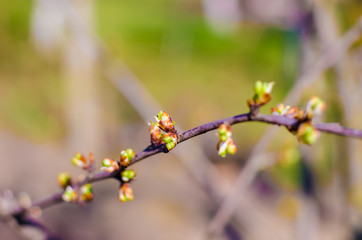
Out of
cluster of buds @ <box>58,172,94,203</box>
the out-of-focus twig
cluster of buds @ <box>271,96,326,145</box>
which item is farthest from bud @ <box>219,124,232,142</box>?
the out-of-focus twig

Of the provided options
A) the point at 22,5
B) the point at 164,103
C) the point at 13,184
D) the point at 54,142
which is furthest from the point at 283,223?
the point at 22,5

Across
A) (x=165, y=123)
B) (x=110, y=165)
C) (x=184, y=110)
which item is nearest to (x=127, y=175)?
(x=110, y=165)

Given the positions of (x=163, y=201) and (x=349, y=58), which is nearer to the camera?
(x=349, y=58)

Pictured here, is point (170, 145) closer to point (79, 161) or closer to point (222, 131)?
point (222, 131)

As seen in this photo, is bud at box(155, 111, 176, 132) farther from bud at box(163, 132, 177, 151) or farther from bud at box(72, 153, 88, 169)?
bud at box(72, 153, 88, 169)

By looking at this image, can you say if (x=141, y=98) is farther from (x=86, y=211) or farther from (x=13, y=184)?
(x=13, y=184)

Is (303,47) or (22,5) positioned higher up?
(22,5)

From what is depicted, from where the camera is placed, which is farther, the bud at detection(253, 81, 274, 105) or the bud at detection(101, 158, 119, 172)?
the bud at detection(101, 158, 119, 172)
